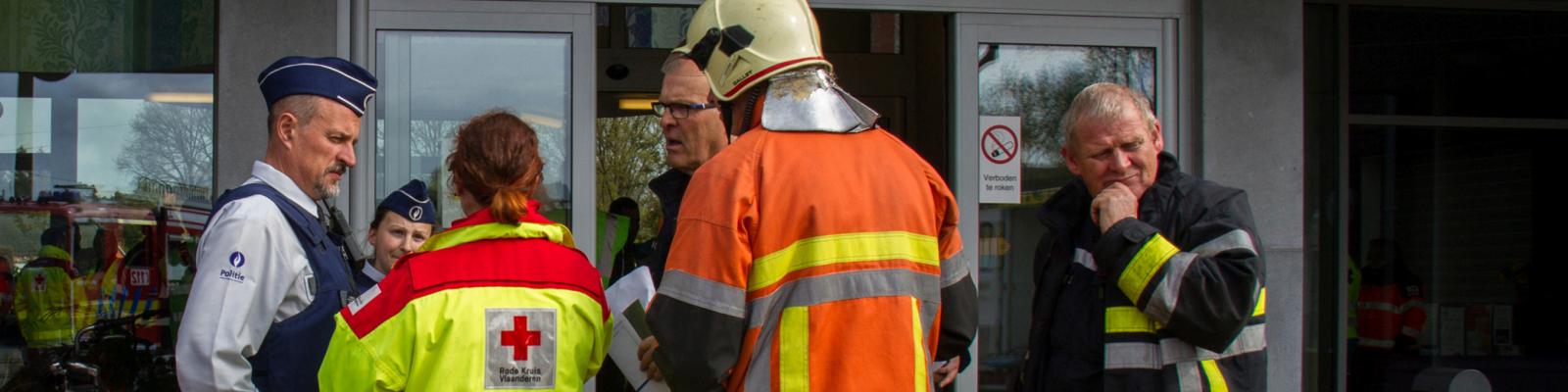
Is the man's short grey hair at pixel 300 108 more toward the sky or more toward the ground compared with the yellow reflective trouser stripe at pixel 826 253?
more toward the sky

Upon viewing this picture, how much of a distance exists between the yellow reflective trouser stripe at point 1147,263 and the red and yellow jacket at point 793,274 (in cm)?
66

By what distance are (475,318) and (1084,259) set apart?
1481mm

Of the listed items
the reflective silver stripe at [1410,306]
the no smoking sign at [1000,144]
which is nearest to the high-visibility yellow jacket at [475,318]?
the no smoking sign at [1000,144]

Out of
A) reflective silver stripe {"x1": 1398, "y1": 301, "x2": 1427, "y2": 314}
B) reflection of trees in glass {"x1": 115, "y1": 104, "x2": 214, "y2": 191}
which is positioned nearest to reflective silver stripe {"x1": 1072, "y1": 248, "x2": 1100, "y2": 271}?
reflection of trees in glass {"x1": 115, "y1": 104, "x2": 214, "y2": 191}

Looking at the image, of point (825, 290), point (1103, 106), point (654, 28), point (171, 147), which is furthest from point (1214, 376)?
point (654, 28)

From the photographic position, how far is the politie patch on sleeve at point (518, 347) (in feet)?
9.16

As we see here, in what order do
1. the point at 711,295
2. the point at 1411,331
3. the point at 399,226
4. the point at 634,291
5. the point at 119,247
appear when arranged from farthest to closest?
the point at 1411,331
the point at 119,247
the point at 399,226
the point at 634,291
the point at 711,295

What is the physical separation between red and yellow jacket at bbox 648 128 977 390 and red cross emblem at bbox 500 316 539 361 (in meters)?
0.32

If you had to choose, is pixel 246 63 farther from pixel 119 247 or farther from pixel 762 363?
pixel 762 363

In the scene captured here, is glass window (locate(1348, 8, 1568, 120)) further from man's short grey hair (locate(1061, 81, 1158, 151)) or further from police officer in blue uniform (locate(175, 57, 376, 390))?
police officer in blue uniform (locate(175, 57, 376, 390))

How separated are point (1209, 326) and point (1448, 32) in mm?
4961

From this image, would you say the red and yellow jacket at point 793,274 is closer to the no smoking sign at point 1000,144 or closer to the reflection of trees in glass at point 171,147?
the no smoking sign at point 1000,144

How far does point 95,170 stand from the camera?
5.70 metres

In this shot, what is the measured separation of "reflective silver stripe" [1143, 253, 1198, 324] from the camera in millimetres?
3057
